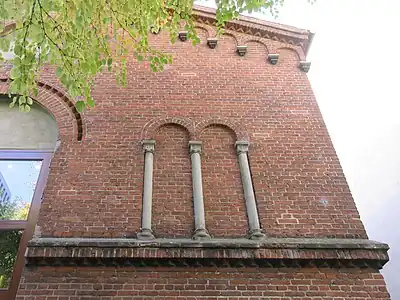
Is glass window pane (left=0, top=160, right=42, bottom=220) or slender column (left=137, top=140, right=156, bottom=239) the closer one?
slender column (left=137, top=140, right=156, bottom=239)

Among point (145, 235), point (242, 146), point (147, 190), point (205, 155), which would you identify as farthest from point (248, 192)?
point (145, 235)

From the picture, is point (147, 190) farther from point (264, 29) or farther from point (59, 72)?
point (264, 29)

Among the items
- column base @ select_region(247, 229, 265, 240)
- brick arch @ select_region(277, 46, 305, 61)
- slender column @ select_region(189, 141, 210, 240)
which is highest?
brick arch @ select_region(277, 46, 305, 61)

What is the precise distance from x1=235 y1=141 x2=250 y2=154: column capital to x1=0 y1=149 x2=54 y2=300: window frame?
3.16 metres

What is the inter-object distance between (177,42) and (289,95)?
8.73 ft

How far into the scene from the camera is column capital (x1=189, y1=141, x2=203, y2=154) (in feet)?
19.0

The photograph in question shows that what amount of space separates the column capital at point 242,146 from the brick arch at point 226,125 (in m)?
0.15

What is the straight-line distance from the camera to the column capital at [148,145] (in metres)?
5.77

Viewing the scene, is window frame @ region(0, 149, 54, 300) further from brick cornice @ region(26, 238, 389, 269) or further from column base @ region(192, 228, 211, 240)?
column base @ region(192, 228, 211, 240)

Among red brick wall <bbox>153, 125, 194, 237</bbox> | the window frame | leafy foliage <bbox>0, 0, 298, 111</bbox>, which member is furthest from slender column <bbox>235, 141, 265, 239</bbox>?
the window frame

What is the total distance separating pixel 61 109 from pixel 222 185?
10.2 ft

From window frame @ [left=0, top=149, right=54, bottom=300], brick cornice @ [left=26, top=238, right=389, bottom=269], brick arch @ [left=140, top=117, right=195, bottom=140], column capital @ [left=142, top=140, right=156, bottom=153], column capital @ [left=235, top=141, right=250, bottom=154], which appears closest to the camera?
brick cornice @ [left=26, top=238, right=389, bottom=269]

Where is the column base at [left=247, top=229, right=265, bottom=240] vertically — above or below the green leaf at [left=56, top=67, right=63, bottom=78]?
below

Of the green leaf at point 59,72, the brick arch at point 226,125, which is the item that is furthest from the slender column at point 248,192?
the green leaf at point 59,72
